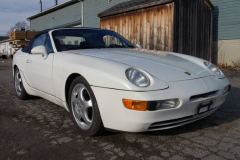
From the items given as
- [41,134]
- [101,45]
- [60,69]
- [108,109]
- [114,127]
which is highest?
[101,45]

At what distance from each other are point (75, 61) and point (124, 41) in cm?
157

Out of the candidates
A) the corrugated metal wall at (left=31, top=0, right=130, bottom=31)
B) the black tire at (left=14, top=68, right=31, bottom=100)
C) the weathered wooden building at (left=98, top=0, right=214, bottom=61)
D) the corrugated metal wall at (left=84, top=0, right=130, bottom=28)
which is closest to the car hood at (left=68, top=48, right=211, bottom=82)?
the black tire at (left=14, top=68, right=31, bottom=100)


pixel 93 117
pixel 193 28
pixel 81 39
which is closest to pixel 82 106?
pixel 93 117

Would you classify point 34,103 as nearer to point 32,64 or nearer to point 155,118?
point 32,64

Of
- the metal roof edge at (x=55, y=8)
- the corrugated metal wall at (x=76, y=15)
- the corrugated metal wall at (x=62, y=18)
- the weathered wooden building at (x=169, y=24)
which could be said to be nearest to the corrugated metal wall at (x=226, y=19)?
the weathered wooden building at (x=169, y=24)

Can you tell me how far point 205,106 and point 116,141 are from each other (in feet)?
3.24

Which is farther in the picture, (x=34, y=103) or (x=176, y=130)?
(x=34, y=103)

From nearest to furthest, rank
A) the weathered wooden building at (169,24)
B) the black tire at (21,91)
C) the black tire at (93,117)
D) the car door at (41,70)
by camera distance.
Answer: the black tire at (93,117) → the car door at (41,70) → the black tire at (21,91) → the weathered wooden building at (169,24)

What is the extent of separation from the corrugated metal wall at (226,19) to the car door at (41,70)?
960 cm

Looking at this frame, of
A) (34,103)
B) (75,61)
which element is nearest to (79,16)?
(34,103)

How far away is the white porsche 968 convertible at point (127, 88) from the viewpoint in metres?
2.04

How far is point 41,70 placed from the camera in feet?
10.7

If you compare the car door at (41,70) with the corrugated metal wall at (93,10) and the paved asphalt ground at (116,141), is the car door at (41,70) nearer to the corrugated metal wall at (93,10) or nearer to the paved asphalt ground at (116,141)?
the paved asphalt ground at (116,141)

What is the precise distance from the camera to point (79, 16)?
20000 mm
